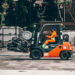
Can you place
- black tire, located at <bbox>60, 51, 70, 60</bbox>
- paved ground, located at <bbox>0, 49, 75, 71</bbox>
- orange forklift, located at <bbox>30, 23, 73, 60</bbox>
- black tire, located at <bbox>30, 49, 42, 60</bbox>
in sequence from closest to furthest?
paved ground, located at <bbox>0, 49, 75, 71</bbox> < orange forklift, located at <bbox>30, 23, 73, 60</bbox> < black tire, located at <bbox>60, 51, 70, 60</bbox> < black tire, located at <bbox>30, 49, 42, 60</bbox>

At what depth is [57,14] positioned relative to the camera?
42156 millimetres

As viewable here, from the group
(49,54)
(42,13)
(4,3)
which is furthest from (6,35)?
(49,54)

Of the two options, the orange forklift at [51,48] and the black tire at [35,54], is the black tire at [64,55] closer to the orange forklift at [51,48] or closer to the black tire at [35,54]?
the orange forklift at [51,48]

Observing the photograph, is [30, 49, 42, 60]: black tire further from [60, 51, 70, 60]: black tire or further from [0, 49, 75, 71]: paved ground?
[60, 51, 70, 60]: black tire

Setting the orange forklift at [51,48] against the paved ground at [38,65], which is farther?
the orange forklift at [51,48]

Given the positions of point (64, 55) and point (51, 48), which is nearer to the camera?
point (51, 48)

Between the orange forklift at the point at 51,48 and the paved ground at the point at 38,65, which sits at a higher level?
the orange forklift at the point at 51,48

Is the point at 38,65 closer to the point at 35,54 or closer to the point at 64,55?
the point at 35,54

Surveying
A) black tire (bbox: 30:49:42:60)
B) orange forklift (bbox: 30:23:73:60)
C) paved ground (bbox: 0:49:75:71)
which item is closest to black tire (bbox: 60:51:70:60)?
orange forklift (bbox: 30:23:73:60)

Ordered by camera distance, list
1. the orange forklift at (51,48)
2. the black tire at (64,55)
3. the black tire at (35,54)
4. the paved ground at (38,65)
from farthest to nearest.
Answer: the black tire at (35,54)
the black tire at (64,55)
the orange forklift at (51,48)
the paved ground at (38,65)

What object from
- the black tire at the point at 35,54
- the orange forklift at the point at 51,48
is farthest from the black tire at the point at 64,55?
the black tire at the point at 35,54

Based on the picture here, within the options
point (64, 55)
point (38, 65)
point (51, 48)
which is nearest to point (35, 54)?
point (51, 48)

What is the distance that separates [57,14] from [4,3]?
24.9 ft

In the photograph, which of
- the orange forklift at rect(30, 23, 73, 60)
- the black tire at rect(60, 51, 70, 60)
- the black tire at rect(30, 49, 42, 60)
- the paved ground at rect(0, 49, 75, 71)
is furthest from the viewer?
the black tire at rect(30, 49, 42, 60)
